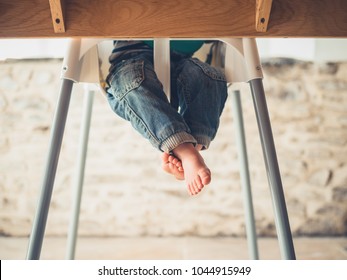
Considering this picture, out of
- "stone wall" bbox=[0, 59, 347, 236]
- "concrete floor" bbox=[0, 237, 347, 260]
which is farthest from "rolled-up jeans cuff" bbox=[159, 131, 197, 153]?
"stone wall" bbox=[0, 59, 347, 236]

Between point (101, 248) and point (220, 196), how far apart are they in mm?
688

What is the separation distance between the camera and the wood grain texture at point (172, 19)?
31.0 inches

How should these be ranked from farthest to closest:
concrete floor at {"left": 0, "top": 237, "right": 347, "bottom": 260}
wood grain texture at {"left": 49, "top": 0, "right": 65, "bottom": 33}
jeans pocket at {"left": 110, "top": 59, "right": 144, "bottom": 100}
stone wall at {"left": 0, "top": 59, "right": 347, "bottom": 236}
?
stone wall at {"left": 0, "top": 59, "right": 347, "bottom": 236}
concrete floor at {"left": 0, "top": 237, "right": 347, "bottom": 260}
jeans pocket at {"left": 110, "top": 59, "right": 144, "bottom": 100}
wood grain texture at {"left": 49, "top": 0, "right": 65, "bottom": 33}

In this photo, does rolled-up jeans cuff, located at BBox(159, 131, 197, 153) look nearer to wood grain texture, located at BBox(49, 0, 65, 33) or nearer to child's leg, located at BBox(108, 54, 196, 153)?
child's leg, located at BBox(108, 54, 196, 153)

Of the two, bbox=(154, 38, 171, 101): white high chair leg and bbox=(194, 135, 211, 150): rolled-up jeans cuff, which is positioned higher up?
bbox=(154, 38, 171, 101): white high chair leg

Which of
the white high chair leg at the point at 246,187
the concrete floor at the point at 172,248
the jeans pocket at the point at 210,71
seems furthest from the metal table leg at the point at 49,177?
the concrete floor at the point at 172,248

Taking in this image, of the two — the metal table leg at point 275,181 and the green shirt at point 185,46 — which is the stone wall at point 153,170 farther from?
the metal table leg at point 275,181

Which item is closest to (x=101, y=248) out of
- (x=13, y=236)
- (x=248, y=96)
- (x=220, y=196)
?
(x=13, y=236)

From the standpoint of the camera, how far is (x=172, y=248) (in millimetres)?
2186

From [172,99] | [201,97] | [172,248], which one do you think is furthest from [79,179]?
[172,248]

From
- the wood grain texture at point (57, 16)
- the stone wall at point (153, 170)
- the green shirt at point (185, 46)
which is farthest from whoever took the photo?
the stone wall at point (153, 170)

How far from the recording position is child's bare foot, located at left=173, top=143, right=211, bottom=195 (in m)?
0.93

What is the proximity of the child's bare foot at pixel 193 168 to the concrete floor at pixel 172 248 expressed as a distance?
1170mm
